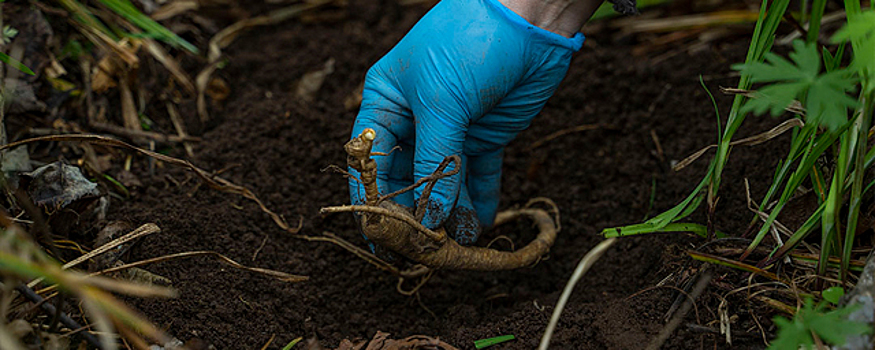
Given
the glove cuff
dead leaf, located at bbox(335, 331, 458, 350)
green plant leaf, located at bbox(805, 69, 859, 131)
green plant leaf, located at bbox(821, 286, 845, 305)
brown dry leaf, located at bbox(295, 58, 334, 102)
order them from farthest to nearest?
brown dry leaf, located at bbox(295, 58, 334, 102) → the glove cuff → dead leaf, located at bbox(335, 331, 458, 350) → green plant leaf, located at bbox(821, 286, 845, 305) → green plant leaf, located at bbox(805, 69, 859, 131)

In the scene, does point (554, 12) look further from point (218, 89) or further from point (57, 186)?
point (218, 89)

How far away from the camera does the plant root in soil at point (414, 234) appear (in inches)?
51.7

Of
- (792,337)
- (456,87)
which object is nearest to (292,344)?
(456,87)

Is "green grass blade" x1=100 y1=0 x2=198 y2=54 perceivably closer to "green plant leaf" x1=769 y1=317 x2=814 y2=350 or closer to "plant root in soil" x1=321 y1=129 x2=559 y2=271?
"plant root in soil" x1=321 y1=129 x2=559 y2=271

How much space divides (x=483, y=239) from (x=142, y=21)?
4.50ft

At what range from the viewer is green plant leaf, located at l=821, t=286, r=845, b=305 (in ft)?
3.79

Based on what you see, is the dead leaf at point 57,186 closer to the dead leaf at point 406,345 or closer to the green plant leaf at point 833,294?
the dead leaf at point 406,345

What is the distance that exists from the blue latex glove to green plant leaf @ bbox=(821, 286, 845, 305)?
78cm

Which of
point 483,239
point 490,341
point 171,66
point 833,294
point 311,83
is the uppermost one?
point 171,66

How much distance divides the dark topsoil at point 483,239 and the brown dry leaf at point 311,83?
35mm

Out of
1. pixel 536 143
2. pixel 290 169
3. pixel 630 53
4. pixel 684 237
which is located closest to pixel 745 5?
pixel 630 53

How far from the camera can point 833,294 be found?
117 cm

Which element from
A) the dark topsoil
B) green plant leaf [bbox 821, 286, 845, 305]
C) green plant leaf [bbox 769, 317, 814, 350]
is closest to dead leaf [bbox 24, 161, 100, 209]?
the dark topsoil

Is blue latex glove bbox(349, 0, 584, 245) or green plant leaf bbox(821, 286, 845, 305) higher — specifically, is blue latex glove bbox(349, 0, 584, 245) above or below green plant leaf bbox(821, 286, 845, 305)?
above
